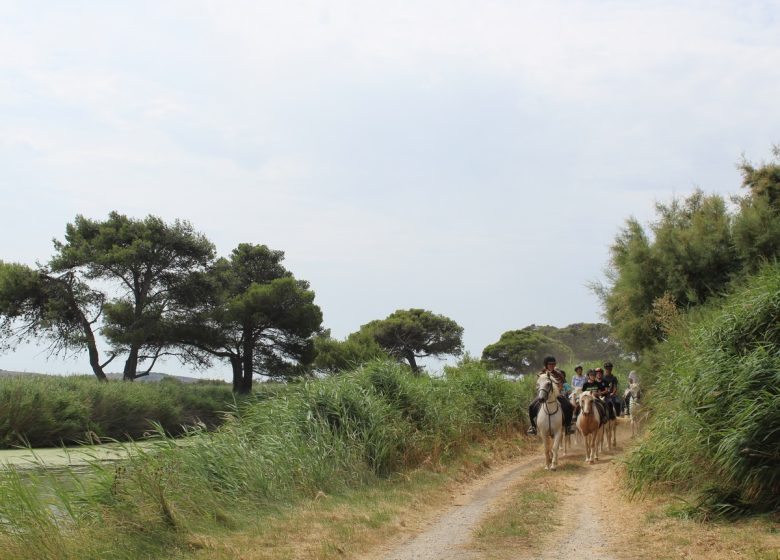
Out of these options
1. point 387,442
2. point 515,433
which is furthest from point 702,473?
point 515,433

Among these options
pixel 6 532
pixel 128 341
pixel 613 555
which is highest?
pixel 128 341

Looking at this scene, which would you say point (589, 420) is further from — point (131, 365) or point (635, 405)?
point (131, 365)

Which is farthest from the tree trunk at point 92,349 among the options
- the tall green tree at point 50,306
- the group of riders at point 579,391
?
the group of riders at point 579,391

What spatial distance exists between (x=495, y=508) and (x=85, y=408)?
17.4 m

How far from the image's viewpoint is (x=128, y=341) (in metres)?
33.7

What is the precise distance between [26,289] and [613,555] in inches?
1254

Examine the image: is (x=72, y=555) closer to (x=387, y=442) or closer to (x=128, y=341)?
(x=387, y=442)

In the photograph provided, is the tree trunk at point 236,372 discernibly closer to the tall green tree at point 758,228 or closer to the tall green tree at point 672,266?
the tall green tree at point 672,266

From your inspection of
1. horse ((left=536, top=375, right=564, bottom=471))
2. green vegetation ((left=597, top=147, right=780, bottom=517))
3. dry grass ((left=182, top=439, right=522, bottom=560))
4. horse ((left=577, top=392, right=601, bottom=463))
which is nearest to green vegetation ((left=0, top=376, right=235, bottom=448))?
dry grass ((left=182, top=439, right=522, bottom=560))

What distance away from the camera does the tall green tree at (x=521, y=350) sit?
185 feet

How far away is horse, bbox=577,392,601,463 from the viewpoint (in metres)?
15.7

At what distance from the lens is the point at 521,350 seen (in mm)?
58156

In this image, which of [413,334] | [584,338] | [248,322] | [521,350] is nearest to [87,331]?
[248,322]

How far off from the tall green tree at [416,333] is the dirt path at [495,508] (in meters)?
36.9
